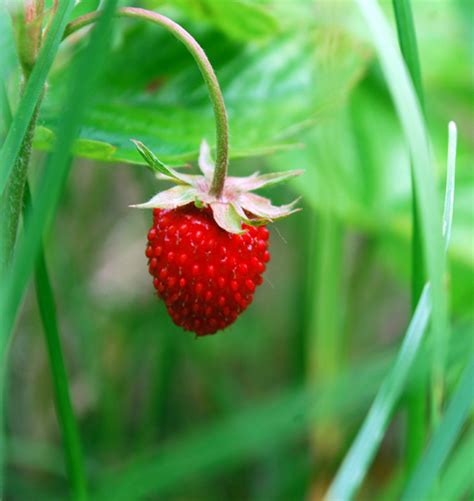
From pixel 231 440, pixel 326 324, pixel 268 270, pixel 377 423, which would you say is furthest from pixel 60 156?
pixel 268 270

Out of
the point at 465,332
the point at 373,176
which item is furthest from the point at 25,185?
the point at 373,176

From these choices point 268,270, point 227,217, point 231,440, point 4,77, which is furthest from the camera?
point 268,270

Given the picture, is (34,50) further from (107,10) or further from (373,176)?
(373,176)

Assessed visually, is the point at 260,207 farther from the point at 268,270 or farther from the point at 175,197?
the point at 268,270

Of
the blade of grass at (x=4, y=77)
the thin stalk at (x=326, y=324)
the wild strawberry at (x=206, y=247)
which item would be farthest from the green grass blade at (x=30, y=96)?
the thin stalk at (x=326, y=324)

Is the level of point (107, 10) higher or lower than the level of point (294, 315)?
higher

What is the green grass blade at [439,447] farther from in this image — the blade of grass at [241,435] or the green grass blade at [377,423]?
the blade of grass at [241,435]

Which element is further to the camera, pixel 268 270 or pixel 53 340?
pixel 268 270
